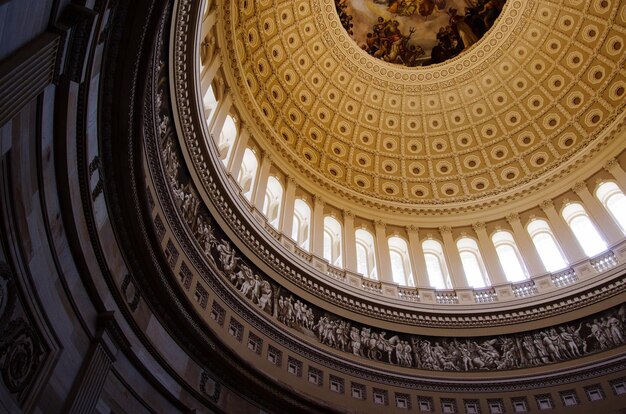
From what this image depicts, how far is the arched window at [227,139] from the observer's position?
21.5 m

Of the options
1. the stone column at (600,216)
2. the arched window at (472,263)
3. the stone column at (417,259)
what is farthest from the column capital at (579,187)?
the stone column at (417,259)

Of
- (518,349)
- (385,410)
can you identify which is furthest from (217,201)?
(518,349)

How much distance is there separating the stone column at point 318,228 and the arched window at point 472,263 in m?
6.42

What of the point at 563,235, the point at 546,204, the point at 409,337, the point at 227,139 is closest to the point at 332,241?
the point at 409,337

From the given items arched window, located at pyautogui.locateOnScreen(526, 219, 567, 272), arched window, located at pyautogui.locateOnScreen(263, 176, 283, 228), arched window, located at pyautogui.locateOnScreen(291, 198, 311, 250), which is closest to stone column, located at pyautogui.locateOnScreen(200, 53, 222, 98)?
arched window, located at pyautogui.locateOnScreen(263, 176, 283, 228)

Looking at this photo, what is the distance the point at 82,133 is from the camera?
10.2 meters

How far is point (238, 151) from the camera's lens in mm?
22500

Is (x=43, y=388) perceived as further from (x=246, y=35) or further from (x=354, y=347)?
(x=246, y=35)

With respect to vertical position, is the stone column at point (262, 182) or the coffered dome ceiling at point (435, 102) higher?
the coffered dome ceiling at point (435, 102)

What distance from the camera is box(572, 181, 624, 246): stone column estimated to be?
21625 mm

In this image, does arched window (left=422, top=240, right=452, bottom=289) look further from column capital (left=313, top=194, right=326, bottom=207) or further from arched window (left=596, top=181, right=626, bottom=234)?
arched window (left=596, top=181, right=626, bottom=234)

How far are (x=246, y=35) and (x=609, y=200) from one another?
17.7 metres

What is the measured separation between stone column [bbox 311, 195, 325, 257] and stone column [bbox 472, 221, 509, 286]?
7.12 metres

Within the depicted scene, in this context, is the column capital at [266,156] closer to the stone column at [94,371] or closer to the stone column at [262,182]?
the stone column at [262,182]
